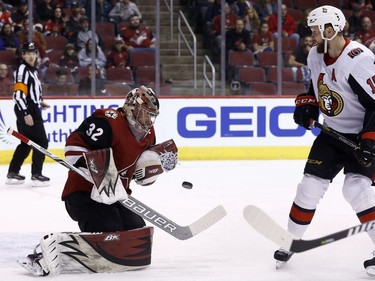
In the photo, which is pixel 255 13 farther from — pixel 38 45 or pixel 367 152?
pixel 367 152

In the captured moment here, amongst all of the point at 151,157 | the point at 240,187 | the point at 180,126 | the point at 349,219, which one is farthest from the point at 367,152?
the point at 180,126

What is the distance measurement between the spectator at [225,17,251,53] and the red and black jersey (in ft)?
16.7

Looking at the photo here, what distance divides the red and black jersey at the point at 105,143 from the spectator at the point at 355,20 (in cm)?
583

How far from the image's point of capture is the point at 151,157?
3.96 meters

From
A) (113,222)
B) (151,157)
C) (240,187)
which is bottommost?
(240,187)

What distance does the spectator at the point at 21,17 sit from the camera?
848 centimetres

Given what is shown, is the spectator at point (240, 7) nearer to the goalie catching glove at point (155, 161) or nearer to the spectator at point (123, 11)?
the spectator at point (123, 11)

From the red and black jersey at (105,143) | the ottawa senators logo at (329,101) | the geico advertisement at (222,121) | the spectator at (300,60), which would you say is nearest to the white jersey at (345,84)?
the ottawa senators logo at (329,101)

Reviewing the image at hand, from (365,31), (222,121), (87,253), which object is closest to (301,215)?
(87,253)

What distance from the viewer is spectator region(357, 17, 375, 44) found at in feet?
30.7

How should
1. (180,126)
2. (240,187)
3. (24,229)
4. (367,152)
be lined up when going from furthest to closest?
(180,126) → (240,187) → (24,229) → (367,152)

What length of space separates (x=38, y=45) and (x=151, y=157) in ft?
15.9

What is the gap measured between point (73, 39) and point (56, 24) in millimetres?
235

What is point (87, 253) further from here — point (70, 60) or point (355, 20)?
point (355, 20)
